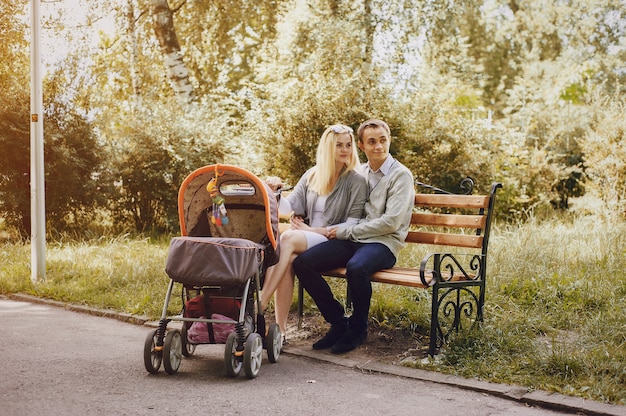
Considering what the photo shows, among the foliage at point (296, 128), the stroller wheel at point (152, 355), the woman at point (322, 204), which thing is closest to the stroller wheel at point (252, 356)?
the stroller wheel at point (152, 355)

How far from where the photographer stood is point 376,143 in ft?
17.7

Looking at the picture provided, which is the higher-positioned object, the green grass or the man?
the man

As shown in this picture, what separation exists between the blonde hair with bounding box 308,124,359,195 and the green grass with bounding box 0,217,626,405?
1164 millimetres

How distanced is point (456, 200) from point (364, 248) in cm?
91

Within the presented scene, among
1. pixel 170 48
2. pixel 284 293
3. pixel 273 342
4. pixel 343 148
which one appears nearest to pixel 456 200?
pixel 343 148

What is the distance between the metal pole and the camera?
7.52 m

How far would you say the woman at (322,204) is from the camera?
5230 mm

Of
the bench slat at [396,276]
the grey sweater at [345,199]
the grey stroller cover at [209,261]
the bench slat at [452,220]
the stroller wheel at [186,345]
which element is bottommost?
the stroller wheel at [186,345]

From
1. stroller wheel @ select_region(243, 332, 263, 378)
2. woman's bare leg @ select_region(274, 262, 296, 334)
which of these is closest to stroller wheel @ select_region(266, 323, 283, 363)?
stroller wheel @ select_region(243, 332, 263, 378)

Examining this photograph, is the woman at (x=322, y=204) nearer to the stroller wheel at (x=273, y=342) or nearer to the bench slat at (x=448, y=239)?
the stroller wheel at (x=273, y=342)

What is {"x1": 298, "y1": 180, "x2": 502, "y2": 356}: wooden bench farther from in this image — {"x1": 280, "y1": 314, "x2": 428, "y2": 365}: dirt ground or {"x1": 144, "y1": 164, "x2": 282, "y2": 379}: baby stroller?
{"x1": 144, "y1": 164, "x2": 282, "y2": 379}: baby stroller

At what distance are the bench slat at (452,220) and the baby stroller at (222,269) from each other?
1388 mm

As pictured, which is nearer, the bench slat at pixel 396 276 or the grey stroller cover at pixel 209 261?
the grey stroller cover at pixel 209 261

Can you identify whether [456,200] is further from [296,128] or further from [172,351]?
[296,128]
